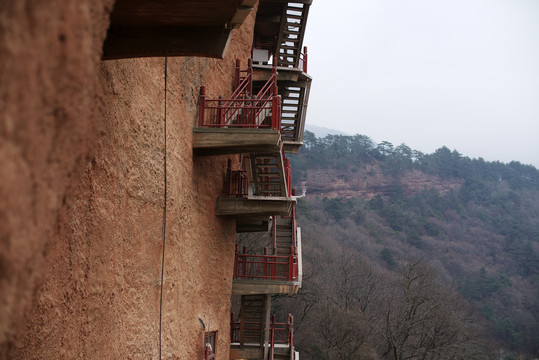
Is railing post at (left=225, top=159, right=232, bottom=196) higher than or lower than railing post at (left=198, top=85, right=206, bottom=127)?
lower

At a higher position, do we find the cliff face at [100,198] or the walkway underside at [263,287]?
the cliff face at [100,198]

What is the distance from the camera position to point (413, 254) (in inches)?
4011

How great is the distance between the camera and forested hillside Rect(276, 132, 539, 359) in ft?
170

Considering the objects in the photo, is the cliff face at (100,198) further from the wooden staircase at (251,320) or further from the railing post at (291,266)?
the wooden staircase at (251,320)

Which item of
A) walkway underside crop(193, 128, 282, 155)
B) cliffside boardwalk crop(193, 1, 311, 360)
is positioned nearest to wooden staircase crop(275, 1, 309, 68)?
cliffside boardwalk crop(193, 1, 311, 360)

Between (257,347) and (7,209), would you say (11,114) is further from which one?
(257,347)

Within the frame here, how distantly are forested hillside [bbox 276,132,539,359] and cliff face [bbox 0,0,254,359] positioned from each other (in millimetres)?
39167

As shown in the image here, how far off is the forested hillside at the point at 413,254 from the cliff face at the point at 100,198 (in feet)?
129

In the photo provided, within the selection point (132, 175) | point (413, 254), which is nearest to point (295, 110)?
point (132, 175)

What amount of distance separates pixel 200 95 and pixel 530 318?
90157 mm

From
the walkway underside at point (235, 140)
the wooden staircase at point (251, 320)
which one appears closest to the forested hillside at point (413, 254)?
the wooden staircase at point (251, 320)

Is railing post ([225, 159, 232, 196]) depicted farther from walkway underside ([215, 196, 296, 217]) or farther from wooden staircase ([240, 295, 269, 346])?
wooden staircase ([240, 295, 269, 346])

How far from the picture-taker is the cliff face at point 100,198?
2.91 metres

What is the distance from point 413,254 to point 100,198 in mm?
98995
